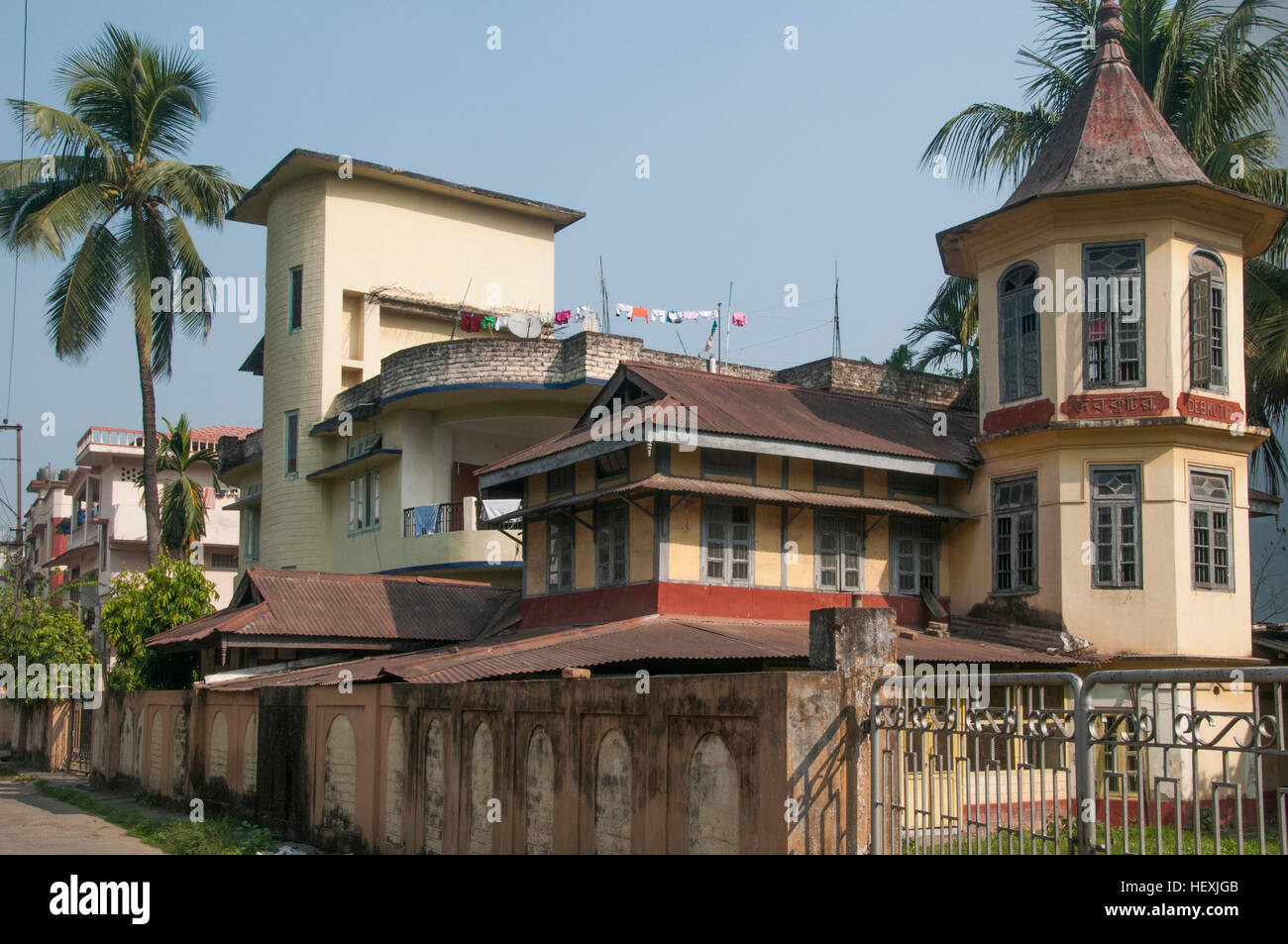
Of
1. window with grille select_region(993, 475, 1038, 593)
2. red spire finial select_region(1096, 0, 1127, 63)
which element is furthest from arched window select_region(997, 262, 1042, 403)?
red spire finial select_region(1096, 0, 1127, 63)

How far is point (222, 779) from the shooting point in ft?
68.5

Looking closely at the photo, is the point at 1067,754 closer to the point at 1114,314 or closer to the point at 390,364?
the point at 1114,314

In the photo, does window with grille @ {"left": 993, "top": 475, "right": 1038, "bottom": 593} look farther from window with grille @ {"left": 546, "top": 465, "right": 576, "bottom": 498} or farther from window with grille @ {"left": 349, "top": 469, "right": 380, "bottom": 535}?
window with grille @ {"left": 349, "top": 469, "right": 380, "bottom": 535}

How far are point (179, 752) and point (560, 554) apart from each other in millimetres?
8068

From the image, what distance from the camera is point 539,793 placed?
1261 cm

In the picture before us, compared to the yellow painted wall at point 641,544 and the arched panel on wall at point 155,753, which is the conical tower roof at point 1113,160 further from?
the arched panel on wall at point 155,753

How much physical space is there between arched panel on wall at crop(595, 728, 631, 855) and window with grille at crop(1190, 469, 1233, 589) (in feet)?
39.1

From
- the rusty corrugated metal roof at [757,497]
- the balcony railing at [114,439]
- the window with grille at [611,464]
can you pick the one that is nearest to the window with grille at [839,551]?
the rusty corrugated metal roof at [757,497]

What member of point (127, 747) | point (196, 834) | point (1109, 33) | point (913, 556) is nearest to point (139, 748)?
point (127, 747)

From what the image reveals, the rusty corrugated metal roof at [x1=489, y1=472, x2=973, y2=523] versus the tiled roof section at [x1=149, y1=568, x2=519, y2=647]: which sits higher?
the rusty corrugated metal roof at [x1=489, y1=472, x2=973, y2=523]

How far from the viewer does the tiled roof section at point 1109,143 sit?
20.0 metres

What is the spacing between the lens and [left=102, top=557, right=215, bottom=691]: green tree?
27.8m

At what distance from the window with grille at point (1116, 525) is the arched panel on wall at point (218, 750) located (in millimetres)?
14237
